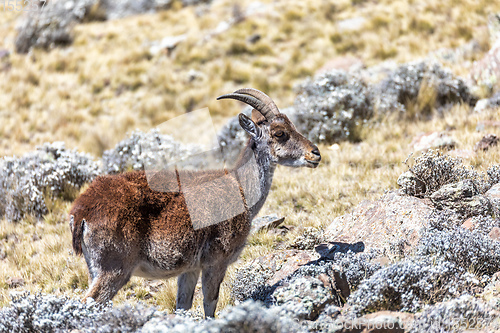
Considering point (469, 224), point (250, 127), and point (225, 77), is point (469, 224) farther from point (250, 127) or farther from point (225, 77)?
point (225, 77)

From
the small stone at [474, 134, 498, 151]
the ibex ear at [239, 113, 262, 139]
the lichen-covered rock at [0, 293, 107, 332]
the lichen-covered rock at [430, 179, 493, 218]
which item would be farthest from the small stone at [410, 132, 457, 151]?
the lichen-covered rock at [0, 293, 107, 332]

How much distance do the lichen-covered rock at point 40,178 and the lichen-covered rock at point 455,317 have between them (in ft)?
23.5

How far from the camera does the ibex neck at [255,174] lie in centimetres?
536

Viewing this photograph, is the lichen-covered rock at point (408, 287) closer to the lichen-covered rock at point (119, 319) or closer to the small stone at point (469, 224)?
the lichen-covered rock at point (119, 319)

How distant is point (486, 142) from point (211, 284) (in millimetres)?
5845

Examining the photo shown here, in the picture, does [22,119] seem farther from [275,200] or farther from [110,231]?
[110,231]

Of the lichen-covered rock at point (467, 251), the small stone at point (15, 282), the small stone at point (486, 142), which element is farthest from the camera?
the small stone at point (486, 142)

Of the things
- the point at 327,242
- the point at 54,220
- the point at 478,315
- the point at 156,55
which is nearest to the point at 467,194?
the point at 327,242

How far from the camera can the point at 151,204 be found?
4746 mm

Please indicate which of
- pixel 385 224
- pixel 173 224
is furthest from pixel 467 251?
pixel 173 224

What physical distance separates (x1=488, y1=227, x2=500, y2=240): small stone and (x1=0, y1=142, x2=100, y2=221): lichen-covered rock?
7.32 m

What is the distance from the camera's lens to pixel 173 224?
4.71 meters

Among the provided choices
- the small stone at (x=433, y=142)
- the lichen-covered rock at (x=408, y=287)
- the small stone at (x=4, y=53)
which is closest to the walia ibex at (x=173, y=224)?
the lichen-covered rock at (x=408, y=287)

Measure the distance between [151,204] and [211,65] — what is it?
474 inches
